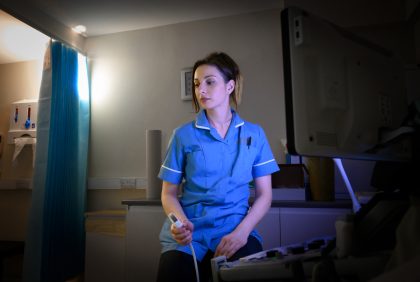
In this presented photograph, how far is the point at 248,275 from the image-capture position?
0.63 m

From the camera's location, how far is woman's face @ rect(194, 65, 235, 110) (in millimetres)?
1242

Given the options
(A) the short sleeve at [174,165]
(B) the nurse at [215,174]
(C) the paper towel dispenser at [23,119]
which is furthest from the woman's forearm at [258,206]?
(C) the paper towel dispenser at [23,119]

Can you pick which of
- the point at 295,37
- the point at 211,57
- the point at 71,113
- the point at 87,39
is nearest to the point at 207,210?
the point at 211,57

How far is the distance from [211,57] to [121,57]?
150 cm

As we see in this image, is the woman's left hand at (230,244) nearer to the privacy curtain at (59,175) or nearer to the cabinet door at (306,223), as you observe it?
the cabinet door at (306,223)

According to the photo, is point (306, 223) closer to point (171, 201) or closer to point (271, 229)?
point (271, 229)

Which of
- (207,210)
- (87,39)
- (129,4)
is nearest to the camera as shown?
(207,210)

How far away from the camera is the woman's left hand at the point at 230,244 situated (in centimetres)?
100

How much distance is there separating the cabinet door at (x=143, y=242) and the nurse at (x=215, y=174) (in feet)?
1.82

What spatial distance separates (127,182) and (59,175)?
1.64 ft

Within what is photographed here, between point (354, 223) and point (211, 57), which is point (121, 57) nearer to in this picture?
point (211, 57)

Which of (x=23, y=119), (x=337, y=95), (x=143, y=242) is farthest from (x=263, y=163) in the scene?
(x=23, y=119)

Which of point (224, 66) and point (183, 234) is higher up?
point (224, 66)

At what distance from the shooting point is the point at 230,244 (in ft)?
3.31
